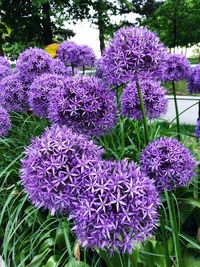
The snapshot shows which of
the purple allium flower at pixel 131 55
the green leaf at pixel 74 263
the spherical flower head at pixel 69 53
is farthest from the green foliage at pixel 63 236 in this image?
the spherical flower head at pixel 69 53

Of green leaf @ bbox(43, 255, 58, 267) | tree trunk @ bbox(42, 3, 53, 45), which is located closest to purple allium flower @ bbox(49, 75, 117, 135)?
green leaf @ bbox(43, 255, 58, 267)

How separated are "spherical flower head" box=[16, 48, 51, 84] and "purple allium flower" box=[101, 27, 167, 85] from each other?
5.34ft

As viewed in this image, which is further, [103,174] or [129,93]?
[129,93]

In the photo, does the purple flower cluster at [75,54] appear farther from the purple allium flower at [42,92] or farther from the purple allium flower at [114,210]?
the purple allium flower at [114,210]

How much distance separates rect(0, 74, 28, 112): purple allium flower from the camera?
352 centimetres

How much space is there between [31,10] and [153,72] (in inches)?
644

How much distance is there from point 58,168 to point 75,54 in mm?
3216

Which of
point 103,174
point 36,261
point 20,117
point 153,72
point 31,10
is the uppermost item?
point 31,10

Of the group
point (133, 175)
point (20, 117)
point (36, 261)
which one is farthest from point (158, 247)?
point (20, 117)

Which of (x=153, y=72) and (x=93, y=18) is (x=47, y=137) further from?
(x=93, y=18)

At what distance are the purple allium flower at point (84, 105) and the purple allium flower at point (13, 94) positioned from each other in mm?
1519

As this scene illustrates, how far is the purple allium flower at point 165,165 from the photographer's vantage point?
1847mm

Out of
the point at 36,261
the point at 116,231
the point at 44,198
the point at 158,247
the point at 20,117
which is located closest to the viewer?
the point at 116,231

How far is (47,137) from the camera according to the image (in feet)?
4.97
